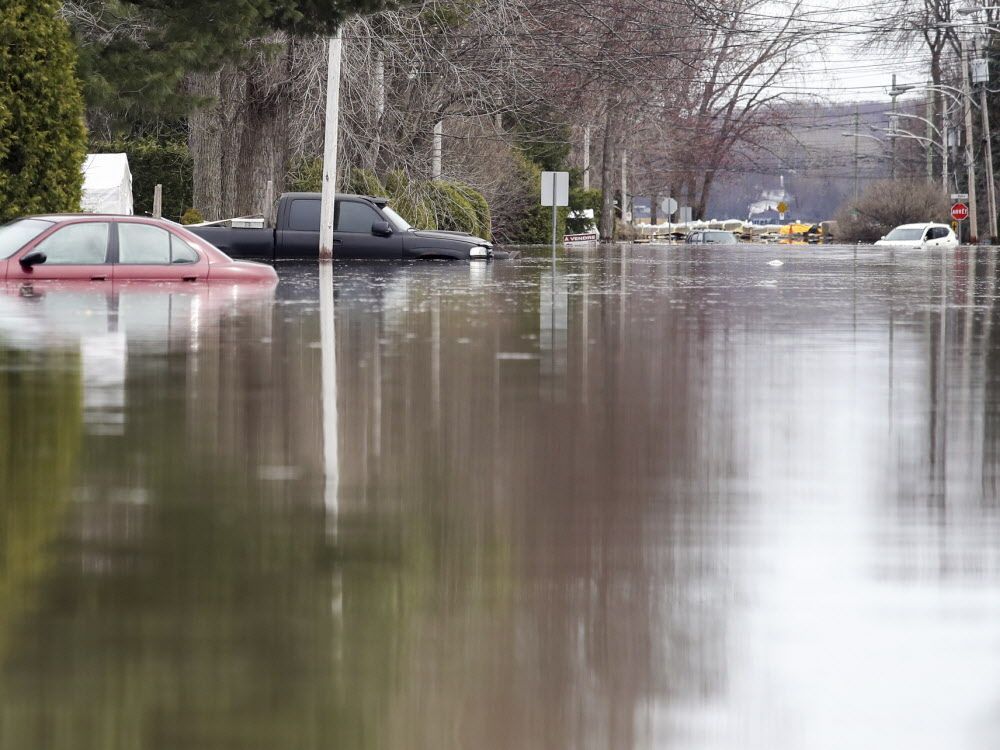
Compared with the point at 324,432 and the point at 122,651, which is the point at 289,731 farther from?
the point at 324,432

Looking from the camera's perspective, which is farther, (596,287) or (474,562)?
(596,287)

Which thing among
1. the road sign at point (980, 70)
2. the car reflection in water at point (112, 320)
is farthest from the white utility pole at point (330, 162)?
the road sign at point (980, 70)

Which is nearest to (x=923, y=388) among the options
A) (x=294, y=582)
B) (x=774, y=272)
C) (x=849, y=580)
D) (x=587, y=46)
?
(x=849, y=580)

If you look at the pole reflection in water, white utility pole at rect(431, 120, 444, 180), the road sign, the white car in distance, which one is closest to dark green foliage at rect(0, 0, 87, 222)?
the pole reflection in water

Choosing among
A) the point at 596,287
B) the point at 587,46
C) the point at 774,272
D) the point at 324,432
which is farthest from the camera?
the point at 587,46

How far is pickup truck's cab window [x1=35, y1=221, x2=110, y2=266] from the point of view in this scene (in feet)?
79.6

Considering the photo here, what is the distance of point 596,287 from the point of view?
3077 cm

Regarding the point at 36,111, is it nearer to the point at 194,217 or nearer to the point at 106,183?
the point at 106,183

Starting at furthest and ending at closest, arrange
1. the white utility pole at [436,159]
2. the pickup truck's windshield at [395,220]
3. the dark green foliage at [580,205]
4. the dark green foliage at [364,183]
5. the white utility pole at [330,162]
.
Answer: the dark green foliage at [580,205] < the white utility pole at [436,159] < the dark green foliage at [364,183] < the pickup truck's windshield at [395,220] < the white utility pole at [330,162]

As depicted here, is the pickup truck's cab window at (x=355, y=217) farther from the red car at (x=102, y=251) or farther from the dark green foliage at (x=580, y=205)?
the dark green foliage at (x=580, y=205)

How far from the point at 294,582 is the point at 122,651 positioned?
107 cm

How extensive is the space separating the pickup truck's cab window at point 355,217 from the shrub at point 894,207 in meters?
61.1

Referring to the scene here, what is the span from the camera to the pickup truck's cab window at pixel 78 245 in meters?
24.2

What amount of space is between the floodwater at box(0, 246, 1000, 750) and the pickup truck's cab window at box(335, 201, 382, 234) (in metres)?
21.4
